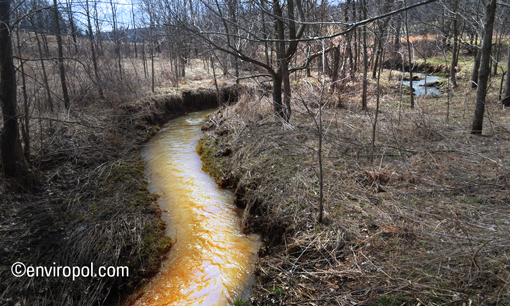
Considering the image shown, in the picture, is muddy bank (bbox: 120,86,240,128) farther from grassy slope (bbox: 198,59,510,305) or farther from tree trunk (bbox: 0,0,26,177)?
grassy slope (bbox: 198,59,510,305)

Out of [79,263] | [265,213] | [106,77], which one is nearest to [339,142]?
[265,213]

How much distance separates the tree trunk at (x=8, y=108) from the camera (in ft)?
14.8

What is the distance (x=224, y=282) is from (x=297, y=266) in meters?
1.07

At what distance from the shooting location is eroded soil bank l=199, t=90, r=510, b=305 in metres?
2.66

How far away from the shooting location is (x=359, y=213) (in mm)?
3910

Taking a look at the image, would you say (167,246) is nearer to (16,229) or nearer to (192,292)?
(192,292)

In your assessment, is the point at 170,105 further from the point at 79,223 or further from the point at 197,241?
the point at 197,241

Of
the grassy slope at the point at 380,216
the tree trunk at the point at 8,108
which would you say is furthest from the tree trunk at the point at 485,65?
the tree trunk at the point at 8,108

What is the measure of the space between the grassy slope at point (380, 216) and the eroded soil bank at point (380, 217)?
13mm

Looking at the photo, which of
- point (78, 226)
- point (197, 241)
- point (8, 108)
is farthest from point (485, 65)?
point (8, 108)

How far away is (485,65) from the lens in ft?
18.9

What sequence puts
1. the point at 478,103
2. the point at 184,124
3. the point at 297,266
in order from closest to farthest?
the point at 297,266
the point at 478,103
the point at 184,124

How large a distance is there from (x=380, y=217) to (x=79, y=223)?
178 inches
